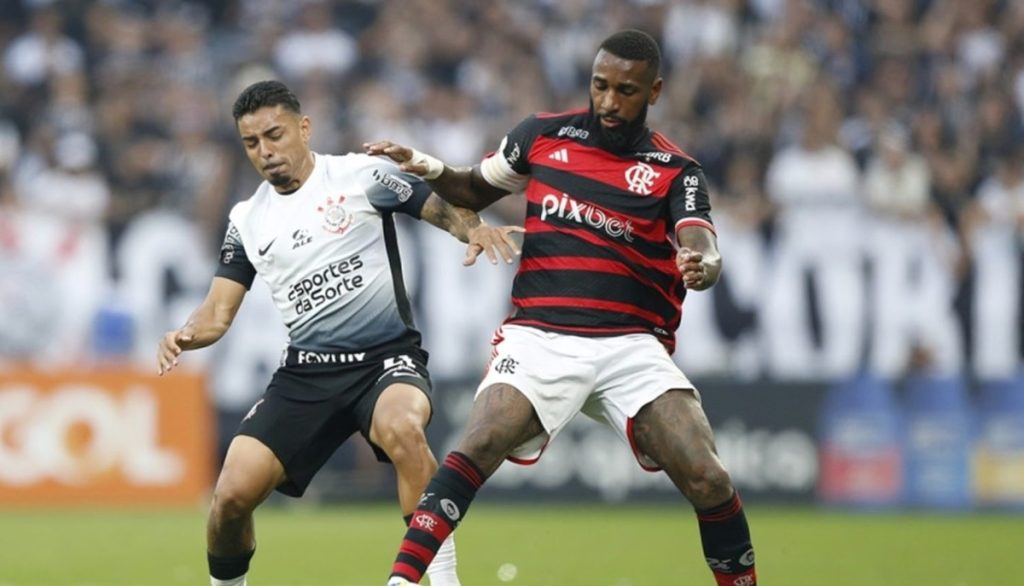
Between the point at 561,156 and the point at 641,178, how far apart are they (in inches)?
17.0

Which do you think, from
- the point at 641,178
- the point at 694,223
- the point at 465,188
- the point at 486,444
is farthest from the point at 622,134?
the point at 486,444

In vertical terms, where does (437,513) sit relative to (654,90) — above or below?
below

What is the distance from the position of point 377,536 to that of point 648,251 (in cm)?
698

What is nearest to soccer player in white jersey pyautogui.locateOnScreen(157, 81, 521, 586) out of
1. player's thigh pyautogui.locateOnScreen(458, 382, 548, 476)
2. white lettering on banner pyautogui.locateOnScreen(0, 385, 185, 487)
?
player's thigh pyautogui.locateOnScreen(458, 382, 548, 476)

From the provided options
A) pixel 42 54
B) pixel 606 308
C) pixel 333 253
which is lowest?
pixel 606 308

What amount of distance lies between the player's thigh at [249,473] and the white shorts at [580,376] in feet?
3.80

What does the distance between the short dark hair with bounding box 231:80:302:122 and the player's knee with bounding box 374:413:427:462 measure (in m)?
1.68

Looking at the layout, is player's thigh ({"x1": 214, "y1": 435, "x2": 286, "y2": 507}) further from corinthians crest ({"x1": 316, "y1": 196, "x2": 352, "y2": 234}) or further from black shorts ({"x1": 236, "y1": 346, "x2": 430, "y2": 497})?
corinthians crest ({"x1": 316, "y1": 196, "x2": 352, "y2": 234})

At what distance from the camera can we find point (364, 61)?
21188 millimetres

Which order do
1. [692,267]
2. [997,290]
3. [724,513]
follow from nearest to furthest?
[692,267]
[724,513]
[997,290]

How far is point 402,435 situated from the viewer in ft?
29.3

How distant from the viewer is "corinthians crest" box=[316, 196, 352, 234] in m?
9.34

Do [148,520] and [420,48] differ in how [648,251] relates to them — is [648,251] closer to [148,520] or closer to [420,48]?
[148,520]

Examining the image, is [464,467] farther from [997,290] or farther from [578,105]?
[578,105]
